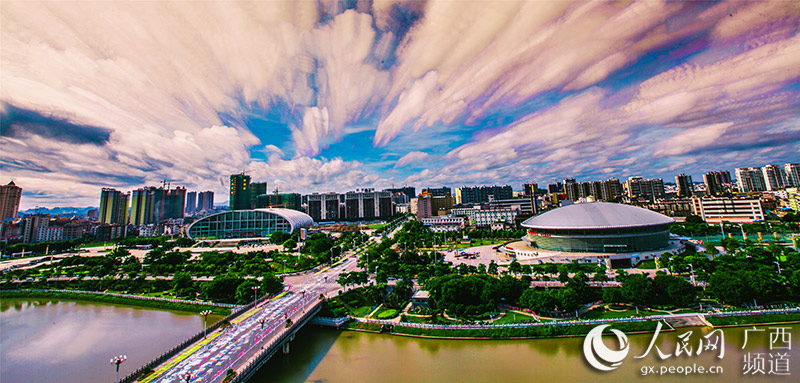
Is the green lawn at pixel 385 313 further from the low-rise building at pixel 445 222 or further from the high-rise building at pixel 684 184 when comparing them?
the high-rise building at pixel 684 184

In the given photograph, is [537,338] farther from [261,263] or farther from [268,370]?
[261,263]

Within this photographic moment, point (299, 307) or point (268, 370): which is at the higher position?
point (299, 307)

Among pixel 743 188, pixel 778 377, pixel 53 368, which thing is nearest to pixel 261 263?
pixel 53 368

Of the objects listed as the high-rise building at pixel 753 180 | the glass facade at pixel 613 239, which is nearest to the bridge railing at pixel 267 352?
the glass facade at pixel 613 239

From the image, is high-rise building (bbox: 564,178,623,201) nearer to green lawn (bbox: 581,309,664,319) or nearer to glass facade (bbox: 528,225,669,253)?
glass facade (bbox: 528,225,669,253)

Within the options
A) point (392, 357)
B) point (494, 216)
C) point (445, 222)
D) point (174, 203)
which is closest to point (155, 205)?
point (174, 203)

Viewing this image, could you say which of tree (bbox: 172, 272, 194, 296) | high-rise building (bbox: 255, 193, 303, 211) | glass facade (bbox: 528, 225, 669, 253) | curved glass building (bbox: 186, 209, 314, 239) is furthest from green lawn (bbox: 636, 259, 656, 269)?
high-rise building (bbox: 255, 193, 303, 211)
